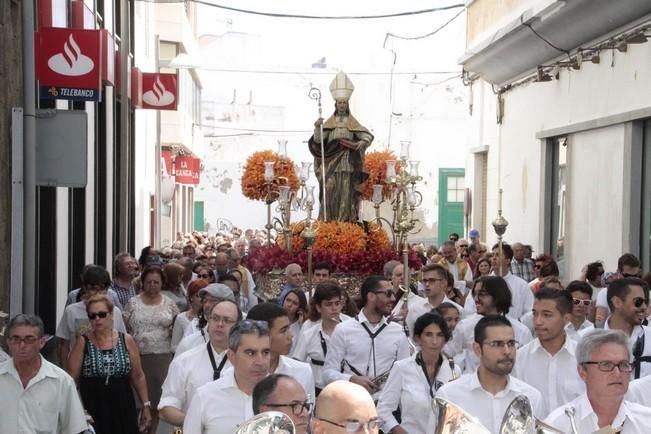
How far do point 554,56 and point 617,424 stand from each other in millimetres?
17013

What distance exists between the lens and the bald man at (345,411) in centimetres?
378

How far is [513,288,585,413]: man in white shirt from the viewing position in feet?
24.0

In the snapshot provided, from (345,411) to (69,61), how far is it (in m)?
8.02

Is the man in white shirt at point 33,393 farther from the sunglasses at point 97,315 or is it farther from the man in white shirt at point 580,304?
the man in white shirt at point 580,304

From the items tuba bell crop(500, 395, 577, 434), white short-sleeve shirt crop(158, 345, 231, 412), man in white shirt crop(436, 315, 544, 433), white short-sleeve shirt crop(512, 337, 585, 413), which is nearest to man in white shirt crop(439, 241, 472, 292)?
white short-sleeve shirt crop(512, 337, 585, 413)

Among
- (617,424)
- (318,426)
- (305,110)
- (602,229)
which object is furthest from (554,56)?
(305,110)

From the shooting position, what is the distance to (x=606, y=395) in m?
5.36

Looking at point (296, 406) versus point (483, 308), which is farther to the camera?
point (483, 308)

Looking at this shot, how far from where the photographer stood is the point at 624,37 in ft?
55.7

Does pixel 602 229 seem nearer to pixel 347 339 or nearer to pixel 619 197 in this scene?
pixel 619 197

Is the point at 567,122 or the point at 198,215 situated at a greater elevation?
the point at 567,122

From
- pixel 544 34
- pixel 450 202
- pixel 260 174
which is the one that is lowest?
pixel 450 202

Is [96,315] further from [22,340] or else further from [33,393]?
[33,393]

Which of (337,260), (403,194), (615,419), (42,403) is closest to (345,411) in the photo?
(615,419)
